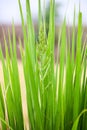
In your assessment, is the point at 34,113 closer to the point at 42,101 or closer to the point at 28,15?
the point at 42,101

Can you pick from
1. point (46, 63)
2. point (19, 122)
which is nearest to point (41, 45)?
point (46, 63)

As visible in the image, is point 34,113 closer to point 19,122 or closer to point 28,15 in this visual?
point 19,122

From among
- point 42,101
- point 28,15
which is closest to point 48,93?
point 42,101

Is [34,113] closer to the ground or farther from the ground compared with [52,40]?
closer to the ground

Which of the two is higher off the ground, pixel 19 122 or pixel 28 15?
pixel 28 15
